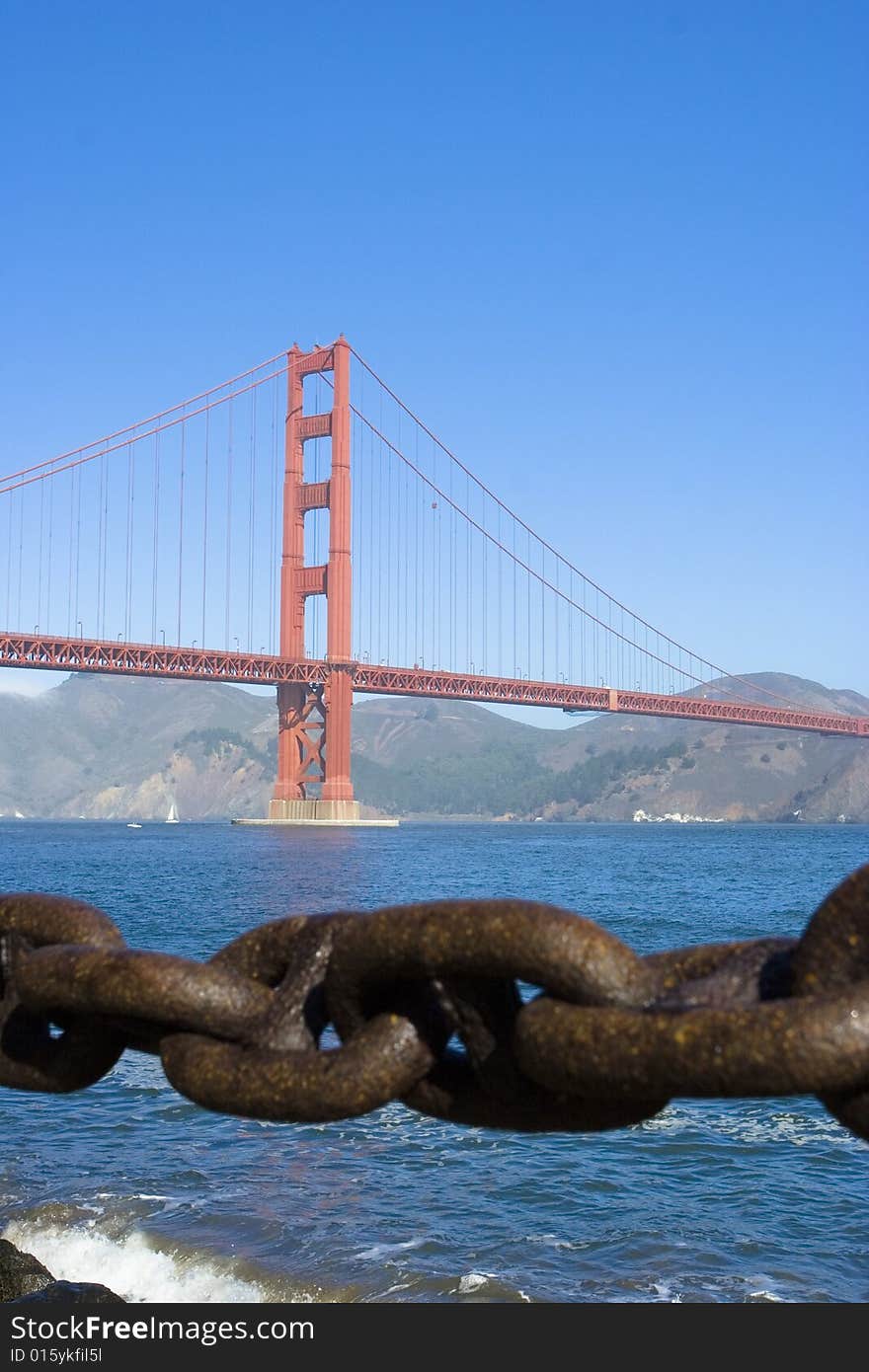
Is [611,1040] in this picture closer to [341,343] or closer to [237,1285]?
[237,1285]

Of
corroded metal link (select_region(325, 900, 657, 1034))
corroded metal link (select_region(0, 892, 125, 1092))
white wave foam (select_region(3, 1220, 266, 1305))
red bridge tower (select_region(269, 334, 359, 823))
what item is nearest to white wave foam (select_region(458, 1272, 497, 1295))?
white wave foam (select_region(3, 1220, 266, 1305))

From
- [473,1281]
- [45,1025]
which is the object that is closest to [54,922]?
[45,1025]

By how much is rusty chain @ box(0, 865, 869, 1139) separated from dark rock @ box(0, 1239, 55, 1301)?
4.32 meters

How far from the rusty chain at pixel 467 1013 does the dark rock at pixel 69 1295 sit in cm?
389

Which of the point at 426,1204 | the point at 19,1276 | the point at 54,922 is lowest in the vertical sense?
the point at 426,1204

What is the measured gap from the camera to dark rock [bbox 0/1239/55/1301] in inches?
209

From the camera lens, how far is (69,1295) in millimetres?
5047

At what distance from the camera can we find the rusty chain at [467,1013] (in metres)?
1.11

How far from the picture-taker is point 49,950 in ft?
4.86

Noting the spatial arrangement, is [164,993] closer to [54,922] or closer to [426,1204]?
[54,922]

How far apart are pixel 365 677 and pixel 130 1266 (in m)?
59.0

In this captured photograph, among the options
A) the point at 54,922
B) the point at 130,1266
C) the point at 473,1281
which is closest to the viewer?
the point at 54,922

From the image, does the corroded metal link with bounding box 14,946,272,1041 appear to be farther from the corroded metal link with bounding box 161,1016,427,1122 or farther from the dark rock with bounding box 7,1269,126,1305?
the dark rock with bounding box 7,1269,126,1305
